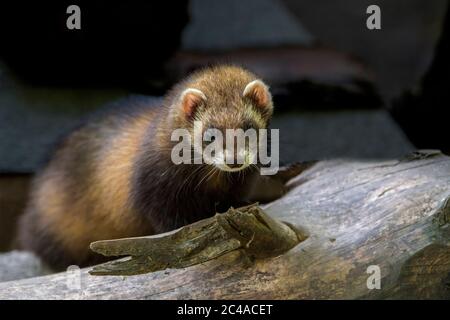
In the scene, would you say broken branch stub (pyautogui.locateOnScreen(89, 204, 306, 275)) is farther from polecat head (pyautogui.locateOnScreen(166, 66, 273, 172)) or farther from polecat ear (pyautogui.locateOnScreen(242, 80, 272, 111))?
polecat ear (pyautogui.locateOnScreen(242, 80, 272, 111))

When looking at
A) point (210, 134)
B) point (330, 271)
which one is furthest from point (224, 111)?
point (330, 271)

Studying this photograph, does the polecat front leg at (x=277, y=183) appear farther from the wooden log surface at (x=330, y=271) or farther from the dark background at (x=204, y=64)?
the wooden log surface at (x=330, y=271)

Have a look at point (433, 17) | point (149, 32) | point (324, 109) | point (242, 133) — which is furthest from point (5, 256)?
point (433, 17)

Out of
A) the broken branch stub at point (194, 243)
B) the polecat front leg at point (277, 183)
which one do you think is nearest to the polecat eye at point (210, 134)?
the broken branch stub at point (194, 243)

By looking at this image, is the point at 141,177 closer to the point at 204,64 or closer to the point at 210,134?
the point at 210,134

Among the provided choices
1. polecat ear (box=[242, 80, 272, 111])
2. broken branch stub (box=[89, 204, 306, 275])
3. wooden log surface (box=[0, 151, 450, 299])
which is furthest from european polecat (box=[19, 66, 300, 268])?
wooden log surface (box=[0, 151, 450, 299])
